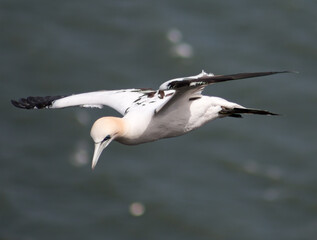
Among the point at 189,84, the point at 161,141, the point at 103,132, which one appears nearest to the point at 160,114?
the point at 103,132

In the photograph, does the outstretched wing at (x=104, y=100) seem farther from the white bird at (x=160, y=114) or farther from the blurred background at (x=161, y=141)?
the blurred background at (x=161, y=141)

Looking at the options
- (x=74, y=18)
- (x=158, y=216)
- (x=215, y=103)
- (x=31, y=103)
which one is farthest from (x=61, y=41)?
(x=215, y=103)

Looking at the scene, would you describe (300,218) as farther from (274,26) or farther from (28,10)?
(28,10)

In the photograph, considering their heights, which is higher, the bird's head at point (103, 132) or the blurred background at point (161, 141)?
the blurred background at point (161, 141)

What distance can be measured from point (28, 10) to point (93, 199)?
37.3 ft

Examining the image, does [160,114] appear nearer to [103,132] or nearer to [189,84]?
[103,132]

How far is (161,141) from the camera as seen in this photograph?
112 ft

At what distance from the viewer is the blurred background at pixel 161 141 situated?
32.2m

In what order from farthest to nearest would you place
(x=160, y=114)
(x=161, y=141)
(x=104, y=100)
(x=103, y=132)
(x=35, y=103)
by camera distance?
(x=161, y=141), (x=35, y=103), (x=104, y=100), (x=160, y=114), (x=103, y=132)

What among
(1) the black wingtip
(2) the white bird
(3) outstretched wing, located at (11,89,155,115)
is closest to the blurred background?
(1) the black wingtip

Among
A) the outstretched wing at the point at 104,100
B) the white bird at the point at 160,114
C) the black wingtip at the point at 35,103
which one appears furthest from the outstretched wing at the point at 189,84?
the black wingtip at the point at 35,103

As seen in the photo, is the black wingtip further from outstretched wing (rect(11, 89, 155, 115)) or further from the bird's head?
the bird's head

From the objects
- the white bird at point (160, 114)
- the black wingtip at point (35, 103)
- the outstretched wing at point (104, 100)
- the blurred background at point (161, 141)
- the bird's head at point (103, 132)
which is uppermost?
the blurred background at point (161, 141)

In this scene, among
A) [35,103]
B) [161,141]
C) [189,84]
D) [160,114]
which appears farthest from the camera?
[161,141]
